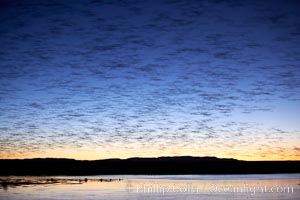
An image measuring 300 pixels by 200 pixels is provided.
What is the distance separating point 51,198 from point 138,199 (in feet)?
28.9

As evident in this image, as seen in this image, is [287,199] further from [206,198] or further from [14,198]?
[14,198]

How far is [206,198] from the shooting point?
4319cm

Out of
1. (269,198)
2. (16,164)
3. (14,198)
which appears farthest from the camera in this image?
(16,164)

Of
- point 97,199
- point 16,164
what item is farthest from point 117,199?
point 16,164

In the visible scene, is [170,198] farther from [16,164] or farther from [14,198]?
[16,164]

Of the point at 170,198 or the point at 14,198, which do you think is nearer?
the point at 14,198

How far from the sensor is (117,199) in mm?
41625

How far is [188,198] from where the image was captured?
42906mm

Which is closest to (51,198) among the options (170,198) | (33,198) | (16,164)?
(33,198)

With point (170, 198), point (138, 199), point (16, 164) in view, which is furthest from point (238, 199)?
point (16, 164)

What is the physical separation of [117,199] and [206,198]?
942 cm

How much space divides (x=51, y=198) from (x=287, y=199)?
78.2 ft

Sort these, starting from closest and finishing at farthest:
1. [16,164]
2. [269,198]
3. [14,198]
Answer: [14,198]
[269,198]
[16,164]

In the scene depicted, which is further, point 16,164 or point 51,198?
point 16,164
